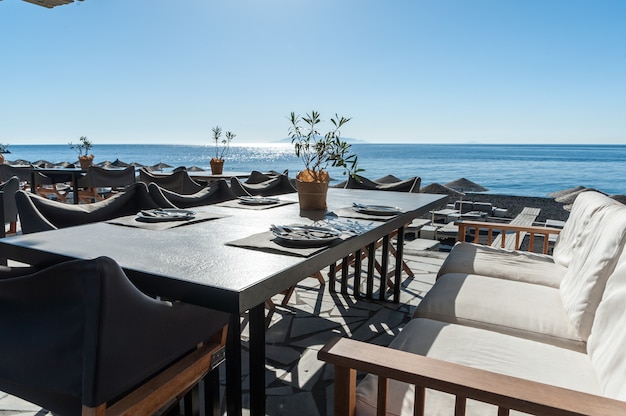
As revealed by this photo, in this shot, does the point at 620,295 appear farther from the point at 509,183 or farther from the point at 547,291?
the point at 509,183

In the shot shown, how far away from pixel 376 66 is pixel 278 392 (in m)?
13.5

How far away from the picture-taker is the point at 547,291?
212cm

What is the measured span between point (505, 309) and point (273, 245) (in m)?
1.13

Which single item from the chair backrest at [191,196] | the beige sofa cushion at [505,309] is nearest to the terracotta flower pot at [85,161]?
the chair backrest at [191,196]

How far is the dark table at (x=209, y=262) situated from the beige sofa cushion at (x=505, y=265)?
3.13 ft

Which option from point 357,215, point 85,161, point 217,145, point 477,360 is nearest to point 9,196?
point 217,145

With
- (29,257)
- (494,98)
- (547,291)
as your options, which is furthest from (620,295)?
(494,98)

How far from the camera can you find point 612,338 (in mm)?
1181

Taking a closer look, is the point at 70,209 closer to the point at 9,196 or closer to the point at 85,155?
the point at 9,196

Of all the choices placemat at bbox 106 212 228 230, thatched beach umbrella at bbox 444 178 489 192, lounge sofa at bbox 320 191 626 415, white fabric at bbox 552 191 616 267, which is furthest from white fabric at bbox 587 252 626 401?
thatched beach umbrella at bbox 444 178 489 192

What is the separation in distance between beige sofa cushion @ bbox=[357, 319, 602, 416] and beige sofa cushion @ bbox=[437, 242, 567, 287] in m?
A: 0.91

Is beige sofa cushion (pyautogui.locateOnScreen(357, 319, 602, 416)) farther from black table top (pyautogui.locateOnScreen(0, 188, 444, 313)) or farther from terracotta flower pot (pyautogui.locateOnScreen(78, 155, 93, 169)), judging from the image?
terracotta flower pot (pyautogui.locateOnScreen(78, 155, 93, 169))

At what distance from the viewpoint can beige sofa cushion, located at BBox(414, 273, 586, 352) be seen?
1.61 m

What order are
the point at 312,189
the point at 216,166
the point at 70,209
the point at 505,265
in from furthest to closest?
the point at 216,166
the point at 505,265
the point at 312,189
the point at 70,209
